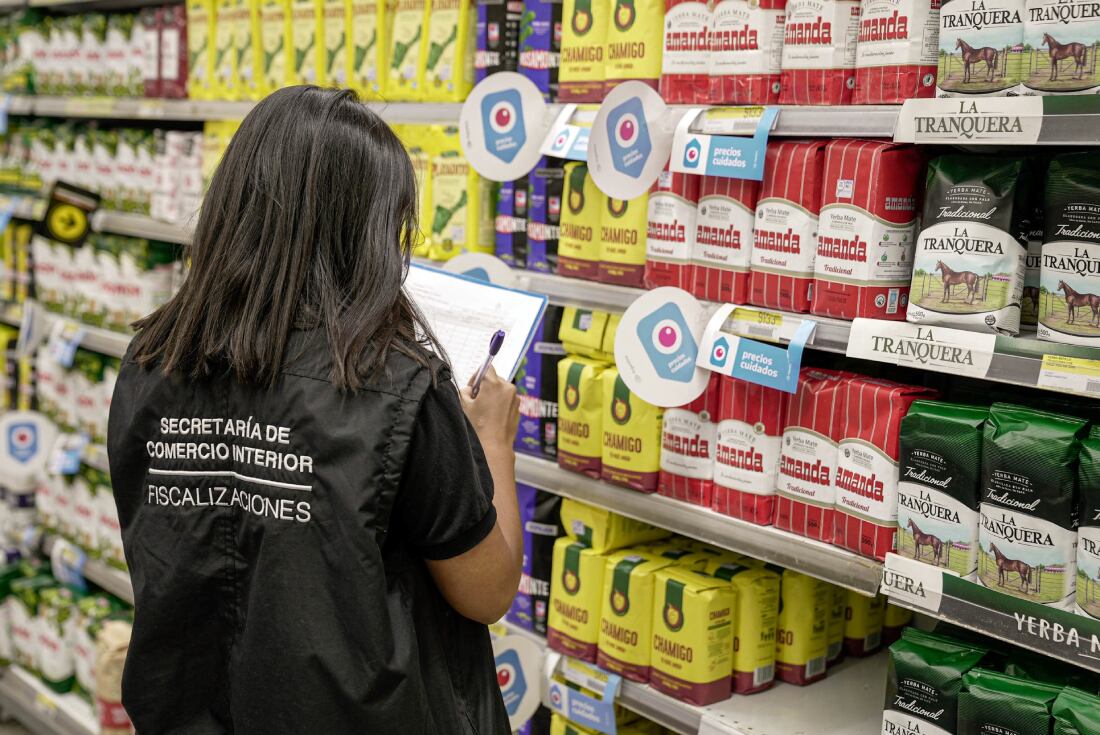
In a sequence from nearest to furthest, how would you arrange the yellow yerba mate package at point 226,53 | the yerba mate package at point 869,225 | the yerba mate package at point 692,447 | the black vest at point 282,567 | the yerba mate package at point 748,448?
the black vest at point 282,567 < the yerba mate package at point 869,225 < the yerba mate package at point 748,448 < the yerba mate package at point 692,447 < the yellow yerba mate package at point 226,53

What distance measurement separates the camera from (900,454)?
66.7 inches

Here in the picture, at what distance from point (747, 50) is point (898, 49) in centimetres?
29

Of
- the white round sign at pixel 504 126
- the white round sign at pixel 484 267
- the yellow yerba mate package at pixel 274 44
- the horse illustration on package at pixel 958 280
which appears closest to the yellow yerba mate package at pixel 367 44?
the yellow yerba mate package at pixel 274 44

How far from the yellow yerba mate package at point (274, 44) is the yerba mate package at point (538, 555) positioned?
131cm

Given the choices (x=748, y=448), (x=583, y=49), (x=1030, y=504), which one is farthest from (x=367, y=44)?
(x=1030, y=504)

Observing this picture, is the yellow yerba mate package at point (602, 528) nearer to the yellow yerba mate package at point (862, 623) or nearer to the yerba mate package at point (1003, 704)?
the yellow yerba mate package at point (862, 623)

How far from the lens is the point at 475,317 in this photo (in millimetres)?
1834

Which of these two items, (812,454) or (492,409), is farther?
(812,454)

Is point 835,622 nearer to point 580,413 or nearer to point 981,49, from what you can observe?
point 580,413

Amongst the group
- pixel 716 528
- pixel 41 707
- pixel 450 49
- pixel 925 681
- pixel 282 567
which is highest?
pixel 450 49

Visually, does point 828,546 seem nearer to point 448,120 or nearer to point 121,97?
point 448,120

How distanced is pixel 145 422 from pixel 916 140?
116 centimetres

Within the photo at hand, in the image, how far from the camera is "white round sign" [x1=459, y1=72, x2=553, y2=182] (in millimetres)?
2217

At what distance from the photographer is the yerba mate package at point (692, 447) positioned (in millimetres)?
2031
